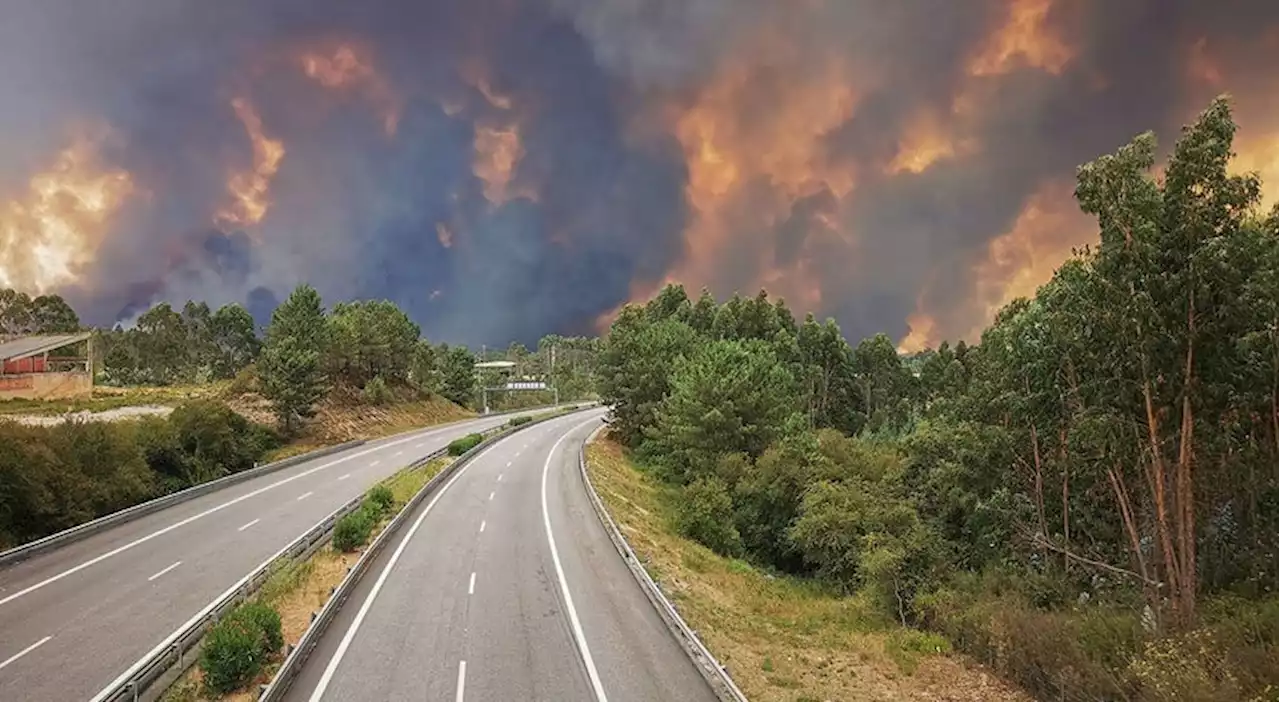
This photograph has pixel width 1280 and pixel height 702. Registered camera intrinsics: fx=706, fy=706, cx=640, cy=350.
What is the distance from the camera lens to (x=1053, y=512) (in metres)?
35.9

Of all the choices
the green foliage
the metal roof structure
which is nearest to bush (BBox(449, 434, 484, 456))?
the green foliage

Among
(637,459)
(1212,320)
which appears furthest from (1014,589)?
(637,459)

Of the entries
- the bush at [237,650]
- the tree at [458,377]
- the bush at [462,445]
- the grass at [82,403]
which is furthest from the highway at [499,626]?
the tree at [458,377]

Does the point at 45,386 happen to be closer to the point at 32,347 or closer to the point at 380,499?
the point at 32,347

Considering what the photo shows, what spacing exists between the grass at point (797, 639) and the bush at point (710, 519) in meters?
3.55

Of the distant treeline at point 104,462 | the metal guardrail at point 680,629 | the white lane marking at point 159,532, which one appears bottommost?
the metal guardrail at point 680,629

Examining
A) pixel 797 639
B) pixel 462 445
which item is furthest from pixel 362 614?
pixel 462 445

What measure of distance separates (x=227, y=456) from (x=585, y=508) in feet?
101

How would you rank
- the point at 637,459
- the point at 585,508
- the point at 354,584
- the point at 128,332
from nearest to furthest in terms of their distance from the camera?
1. the point at 354,584
2. the point at 585,508
3. the point at 637,459
4. the point at 128,332

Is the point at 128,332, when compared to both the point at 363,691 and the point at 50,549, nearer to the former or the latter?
the point at 50,549

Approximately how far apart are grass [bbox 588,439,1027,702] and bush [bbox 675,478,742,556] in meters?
3.55

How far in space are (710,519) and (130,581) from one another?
91.0ft

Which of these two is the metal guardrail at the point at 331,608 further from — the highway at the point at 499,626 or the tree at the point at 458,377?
the tree at the point at 458,377

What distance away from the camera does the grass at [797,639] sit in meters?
19.2
